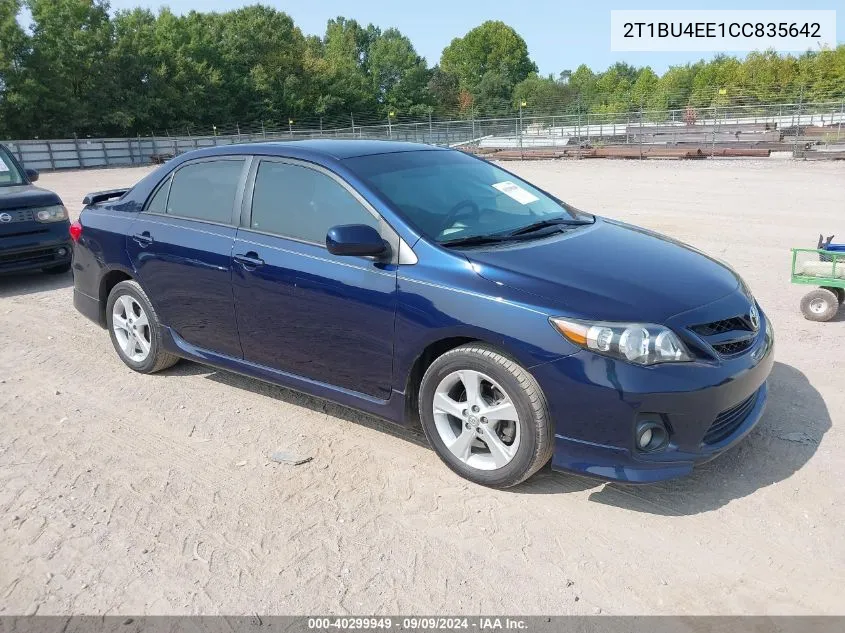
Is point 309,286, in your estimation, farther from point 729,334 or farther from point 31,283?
point 31,283

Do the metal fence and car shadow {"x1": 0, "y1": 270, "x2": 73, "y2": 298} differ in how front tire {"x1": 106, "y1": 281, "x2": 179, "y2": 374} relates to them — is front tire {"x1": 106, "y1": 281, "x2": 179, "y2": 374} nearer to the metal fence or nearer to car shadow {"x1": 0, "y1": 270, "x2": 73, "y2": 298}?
car shadow {"x1": 0, "y1": 270, "x2": 73, "y2": 298}

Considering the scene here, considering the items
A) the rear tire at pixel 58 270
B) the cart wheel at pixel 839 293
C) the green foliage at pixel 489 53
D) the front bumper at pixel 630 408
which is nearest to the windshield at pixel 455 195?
the front bumper at pixel 630 408

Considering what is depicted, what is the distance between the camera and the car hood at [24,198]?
25.8 feet

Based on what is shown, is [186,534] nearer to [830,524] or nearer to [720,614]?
[720,614]

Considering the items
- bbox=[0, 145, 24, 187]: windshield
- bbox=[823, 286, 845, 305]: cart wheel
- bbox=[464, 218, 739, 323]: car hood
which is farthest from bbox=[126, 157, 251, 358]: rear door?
bbox=[0, 145, 24, 187]: windshield

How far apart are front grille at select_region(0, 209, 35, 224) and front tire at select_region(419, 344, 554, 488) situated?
253 inches

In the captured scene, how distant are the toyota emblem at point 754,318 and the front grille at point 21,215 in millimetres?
7627

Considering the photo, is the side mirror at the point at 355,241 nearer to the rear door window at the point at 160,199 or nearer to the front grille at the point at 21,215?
the rear door window at the point at 160,199

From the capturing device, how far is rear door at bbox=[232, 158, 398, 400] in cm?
371

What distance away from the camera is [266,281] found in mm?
4109

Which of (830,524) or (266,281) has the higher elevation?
(266,281)

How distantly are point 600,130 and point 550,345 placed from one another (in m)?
32.9

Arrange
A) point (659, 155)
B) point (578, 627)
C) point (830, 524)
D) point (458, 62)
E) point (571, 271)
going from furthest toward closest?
1. point (458, 62)
2. point (659, 155)
3. point (571, 271)
4. point (830, 524)
5. point (578, 627)

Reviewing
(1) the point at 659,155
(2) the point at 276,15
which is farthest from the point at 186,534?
(2) the point at 276,15
